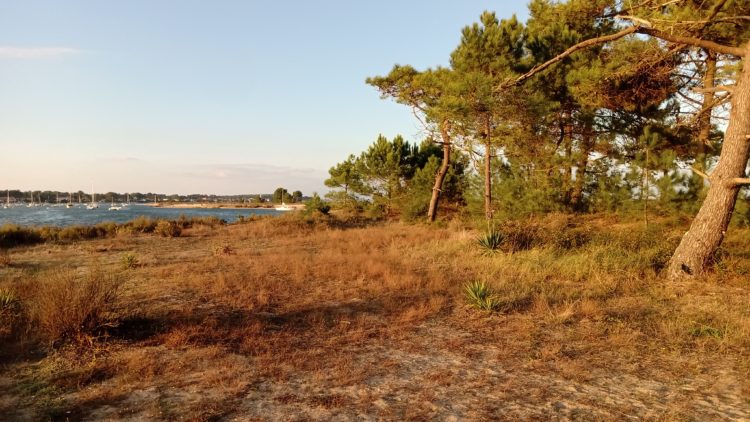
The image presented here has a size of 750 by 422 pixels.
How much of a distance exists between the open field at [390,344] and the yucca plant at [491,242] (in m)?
1.42

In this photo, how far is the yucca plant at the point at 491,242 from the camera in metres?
11.4

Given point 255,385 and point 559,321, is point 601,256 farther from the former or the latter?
point 255,385

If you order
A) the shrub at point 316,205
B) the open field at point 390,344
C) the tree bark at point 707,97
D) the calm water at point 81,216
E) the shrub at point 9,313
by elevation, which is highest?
the tree bark at point 707,97

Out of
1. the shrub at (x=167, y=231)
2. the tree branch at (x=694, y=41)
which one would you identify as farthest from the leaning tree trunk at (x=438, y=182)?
the shrub at (x=167, y=231)

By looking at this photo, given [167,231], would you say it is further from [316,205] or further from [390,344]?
[390,344]

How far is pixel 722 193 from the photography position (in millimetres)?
7977

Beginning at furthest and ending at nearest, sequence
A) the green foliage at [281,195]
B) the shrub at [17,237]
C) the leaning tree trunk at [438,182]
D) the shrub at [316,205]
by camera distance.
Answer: the green foliage at [281,195], the shrub at [316,205], the leaning tree trunk at [438,182], the shrub at [17,237]

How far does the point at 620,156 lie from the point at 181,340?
52.8ft

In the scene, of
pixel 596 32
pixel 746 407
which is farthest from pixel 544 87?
pixel 746 407

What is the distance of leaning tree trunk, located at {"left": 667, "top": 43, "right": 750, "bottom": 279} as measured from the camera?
7.80 metres

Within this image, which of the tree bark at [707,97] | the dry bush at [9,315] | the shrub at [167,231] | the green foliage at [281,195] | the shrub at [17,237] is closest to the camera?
the dry bush at [9,315]

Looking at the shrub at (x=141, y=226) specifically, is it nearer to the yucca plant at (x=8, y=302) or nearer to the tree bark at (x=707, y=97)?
the yucca plant at (x=8, y=302)

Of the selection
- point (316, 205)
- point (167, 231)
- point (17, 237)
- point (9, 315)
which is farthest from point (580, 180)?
point (17, 237)

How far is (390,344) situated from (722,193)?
24.2 ft
